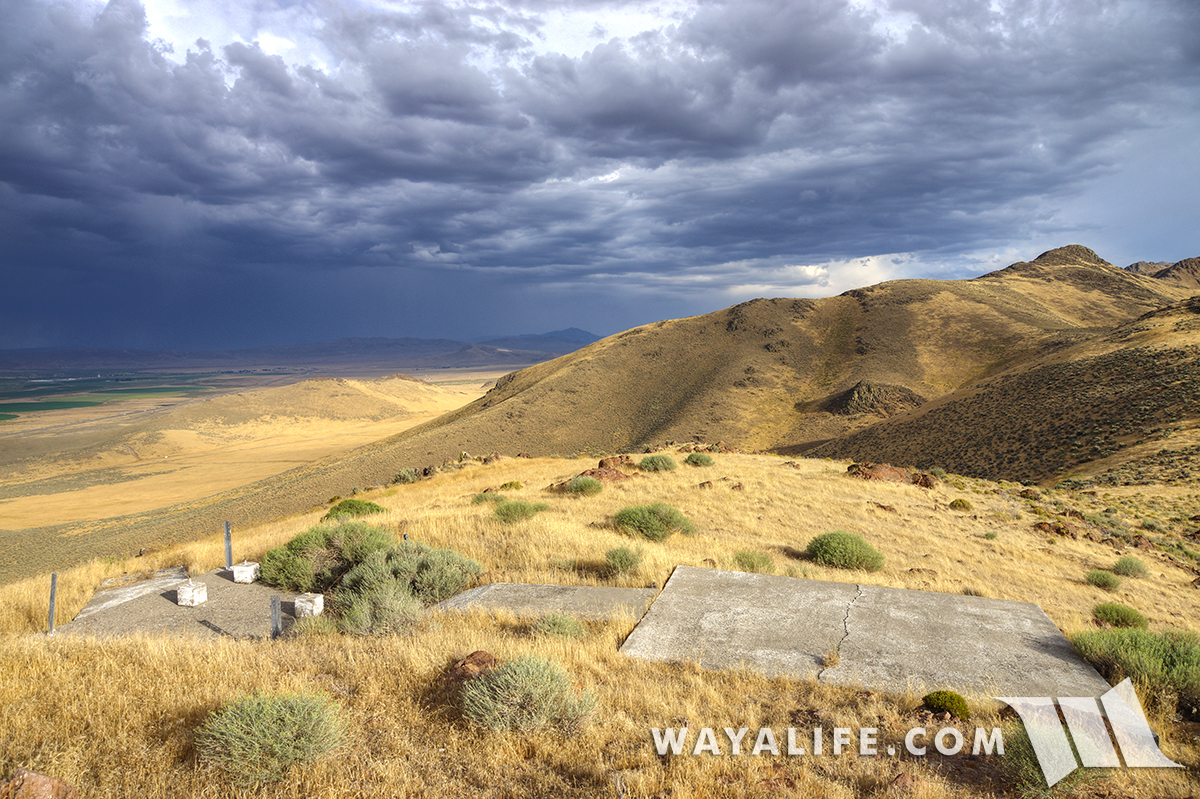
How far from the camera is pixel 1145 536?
16547mm

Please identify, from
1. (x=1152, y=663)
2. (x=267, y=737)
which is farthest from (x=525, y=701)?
(x=1152, y=663)

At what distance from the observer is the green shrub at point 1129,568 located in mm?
12516

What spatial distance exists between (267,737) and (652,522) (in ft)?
30.6

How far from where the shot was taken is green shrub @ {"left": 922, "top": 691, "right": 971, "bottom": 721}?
4.65 m

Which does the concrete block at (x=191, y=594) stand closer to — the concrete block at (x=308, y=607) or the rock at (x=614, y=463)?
the concrete block at (x=308, y=607)

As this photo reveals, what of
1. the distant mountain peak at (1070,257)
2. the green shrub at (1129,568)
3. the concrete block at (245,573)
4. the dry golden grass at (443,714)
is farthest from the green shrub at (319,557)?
the distant mountain peak at (1070,257)

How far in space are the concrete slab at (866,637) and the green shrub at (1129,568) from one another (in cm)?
802

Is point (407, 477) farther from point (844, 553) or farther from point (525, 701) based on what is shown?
point (525, 701)

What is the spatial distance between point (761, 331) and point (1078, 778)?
237ft

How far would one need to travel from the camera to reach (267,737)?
3.88m

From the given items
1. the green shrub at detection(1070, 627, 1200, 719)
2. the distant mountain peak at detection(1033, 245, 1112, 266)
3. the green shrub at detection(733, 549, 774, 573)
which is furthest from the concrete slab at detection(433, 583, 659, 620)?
the distant mountain peak at detection(1033, 245, 1112, 266)

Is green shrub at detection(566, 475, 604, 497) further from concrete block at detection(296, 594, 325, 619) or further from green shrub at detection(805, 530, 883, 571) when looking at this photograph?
concrete block at detection(296, 594, 325, 619)

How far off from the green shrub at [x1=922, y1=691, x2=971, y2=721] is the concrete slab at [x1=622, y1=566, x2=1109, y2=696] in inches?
14.1

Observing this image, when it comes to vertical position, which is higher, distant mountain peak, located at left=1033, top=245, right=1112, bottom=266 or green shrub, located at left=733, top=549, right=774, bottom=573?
distant mountain peak, located at left=1033, top=245, right=1112, bottom=266
